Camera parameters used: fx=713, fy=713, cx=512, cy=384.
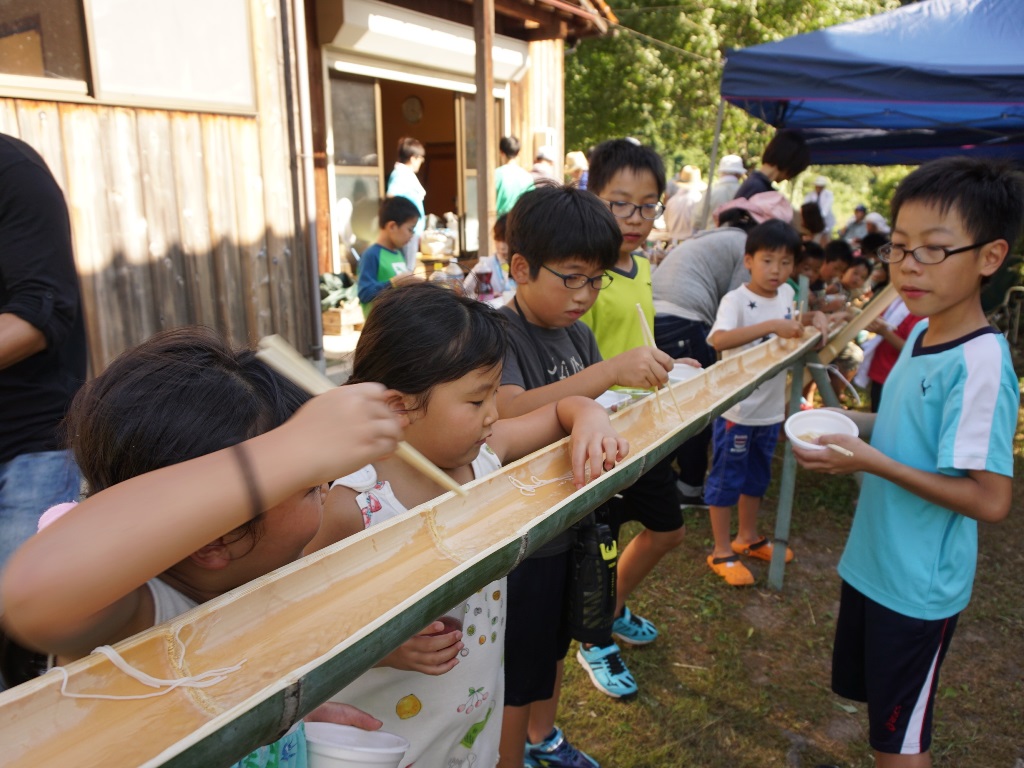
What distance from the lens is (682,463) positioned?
193 inches

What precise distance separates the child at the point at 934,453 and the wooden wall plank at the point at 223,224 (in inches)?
145

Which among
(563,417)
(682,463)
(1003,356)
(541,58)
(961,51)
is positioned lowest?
(682,463)

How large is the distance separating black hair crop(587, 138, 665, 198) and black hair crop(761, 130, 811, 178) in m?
2.60

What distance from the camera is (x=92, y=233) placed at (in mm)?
3953

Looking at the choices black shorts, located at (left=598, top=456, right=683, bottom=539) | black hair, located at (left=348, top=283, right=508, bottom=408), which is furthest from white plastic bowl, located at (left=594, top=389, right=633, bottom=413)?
black hair, located at (left=348, top=283, right=508, bottom=408)

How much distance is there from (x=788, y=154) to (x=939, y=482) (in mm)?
3832

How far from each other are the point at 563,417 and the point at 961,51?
15.1 ft

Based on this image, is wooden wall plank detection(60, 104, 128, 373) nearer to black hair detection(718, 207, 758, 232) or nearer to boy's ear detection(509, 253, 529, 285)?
boy's ear detection(509, 253, 529, 285)

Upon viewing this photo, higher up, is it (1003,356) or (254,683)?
(1003,356)

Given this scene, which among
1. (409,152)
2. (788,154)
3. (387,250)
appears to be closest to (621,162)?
(788,154)

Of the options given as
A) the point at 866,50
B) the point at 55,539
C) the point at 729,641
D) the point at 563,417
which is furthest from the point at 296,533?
the point at 866,50

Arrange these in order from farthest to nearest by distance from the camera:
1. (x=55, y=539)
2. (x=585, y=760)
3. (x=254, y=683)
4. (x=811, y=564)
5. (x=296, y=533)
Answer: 1. (x=811, y=564)
2. (x=585, y=760)
3. (x=296, y=533)
4. (x=254, y=683)
5. (x=55, y=539)

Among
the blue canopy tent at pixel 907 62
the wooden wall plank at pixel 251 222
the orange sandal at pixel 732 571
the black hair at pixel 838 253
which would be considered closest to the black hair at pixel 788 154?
the blue canopy tent at pixel 907 62

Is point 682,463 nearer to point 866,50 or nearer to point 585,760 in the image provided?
point 585,760
